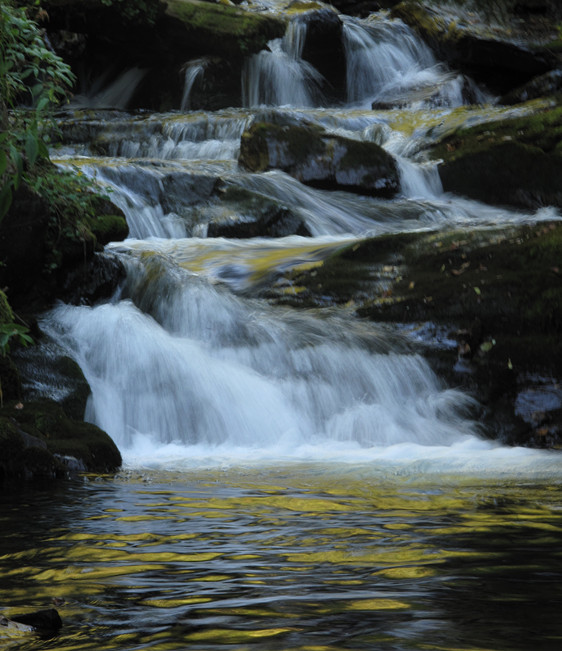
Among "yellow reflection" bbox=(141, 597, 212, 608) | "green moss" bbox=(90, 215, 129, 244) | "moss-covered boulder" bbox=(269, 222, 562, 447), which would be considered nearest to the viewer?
"yellow reflection" bbox=(141, 597, 212, 608)

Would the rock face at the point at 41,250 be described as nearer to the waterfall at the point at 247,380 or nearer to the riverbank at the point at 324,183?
the riverbank at the point at 324,183

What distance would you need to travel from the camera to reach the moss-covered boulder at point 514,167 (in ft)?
46.5

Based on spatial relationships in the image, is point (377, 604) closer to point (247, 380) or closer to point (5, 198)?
point (5, 198)

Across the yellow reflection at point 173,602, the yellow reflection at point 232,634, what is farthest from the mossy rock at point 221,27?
the yellow reflection at point 232,634

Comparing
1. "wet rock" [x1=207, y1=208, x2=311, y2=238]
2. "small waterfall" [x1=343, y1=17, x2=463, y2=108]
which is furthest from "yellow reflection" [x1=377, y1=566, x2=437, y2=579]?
"small waterfall" [x1=343, y1=17, x2=463, y2=108]

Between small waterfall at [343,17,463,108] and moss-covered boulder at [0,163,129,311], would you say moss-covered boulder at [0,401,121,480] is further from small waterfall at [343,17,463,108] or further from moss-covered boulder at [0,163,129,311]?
small waterfall at [343,17,463,108]

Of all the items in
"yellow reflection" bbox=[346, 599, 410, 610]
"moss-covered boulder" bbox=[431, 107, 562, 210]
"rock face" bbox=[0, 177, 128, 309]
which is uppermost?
"moss-covered boulder" bbox=[431, 107, 562, 210]

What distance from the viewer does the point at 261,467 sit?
572cm

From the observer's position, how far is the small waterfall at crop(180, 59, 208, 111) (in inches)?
841

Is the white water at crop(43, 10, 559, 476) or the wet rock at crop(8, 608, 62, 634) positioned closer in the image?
the wet rock at crop(8, 608, 62, 634)

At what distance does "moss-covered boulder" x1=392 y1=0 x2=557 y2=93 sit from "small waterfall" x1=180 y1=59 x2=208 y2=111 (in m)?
6.85

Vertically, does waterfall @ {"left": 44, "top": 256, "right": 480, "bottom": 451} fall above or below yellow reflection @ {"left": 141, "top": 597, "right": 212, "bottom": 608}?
above

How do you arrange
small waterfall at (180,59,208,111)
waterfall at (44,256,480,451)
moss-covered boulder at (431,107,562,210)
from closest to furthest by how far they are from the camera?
1. waterfall at (44,256,480,451)
2. moss-covered boulder at (431,107,562,210)
3. small waterfall at (180,59,208,111)

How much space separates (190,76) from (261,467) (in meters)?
17.6
